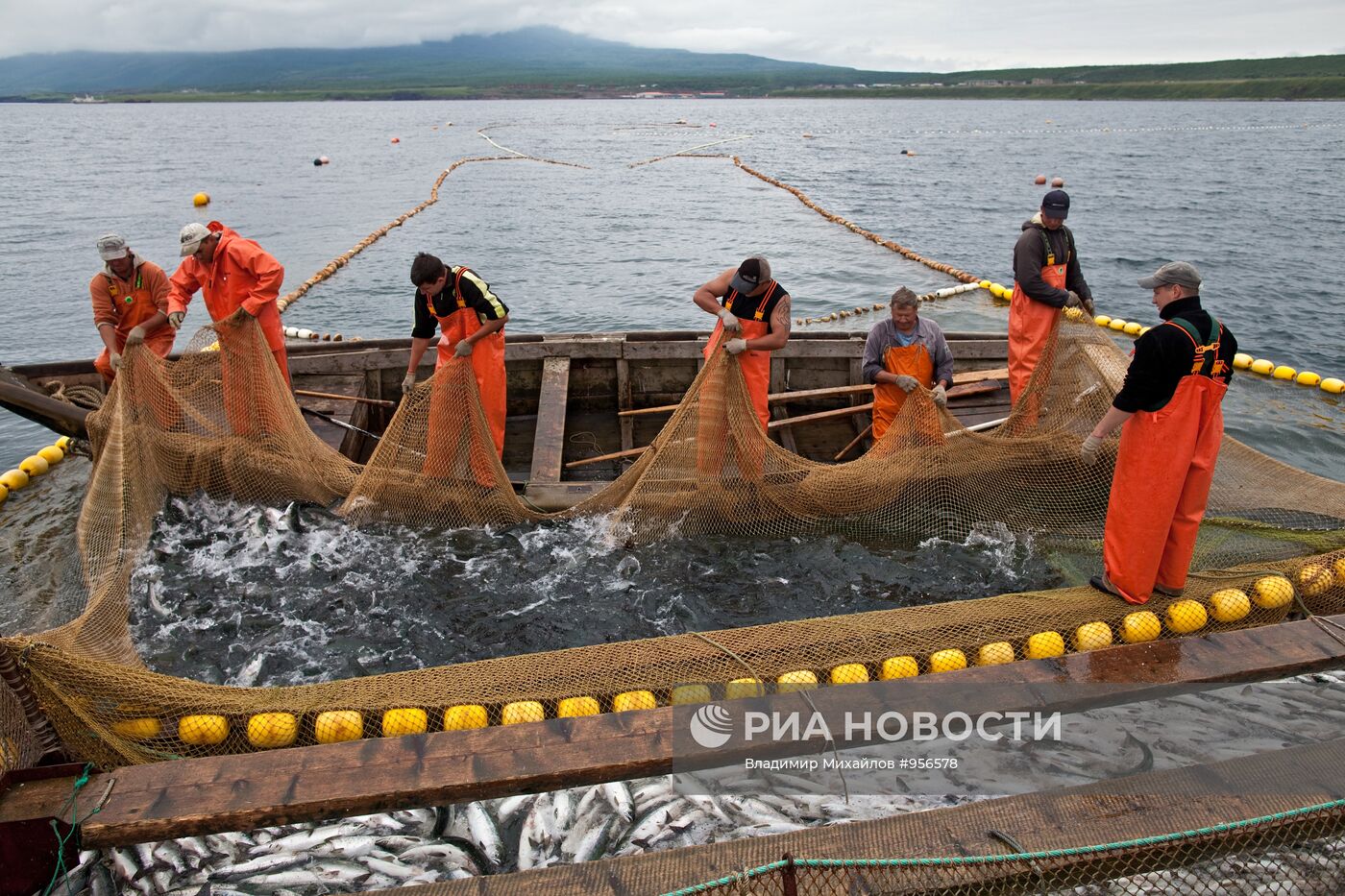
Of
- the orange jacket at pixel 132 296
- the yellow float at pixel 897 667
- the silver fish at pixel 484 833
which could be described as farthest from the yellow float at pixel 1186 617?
the orange jacket at pixel 132 296

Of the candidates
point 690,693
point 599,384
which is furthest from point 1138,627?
point 599,384

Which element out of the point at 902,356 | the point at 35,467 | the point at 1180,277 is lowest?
the point at 35,467

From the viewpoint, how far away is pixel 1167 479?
4355mm

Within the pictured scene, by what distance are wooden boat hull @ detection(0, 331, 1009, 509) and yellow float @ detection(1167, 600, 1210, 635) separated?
337 cm

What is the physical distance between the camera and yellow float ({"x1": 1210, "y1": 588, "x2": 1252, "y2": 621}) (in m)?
4.79

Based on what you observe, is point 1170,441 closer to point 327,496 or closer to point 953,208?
point 327,496

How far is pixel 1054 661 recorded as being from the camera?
13.3 feet

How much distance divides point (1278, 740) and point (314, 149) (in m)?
61.3

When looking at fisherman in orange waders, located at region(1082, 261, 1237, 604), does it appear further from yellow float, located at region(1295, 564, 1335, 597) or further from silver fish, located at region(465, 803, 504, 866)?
silver fish, located at region(465, 803, 504, 866)

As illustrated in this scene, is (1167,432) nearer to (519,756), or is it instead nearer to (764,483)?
(764,483)

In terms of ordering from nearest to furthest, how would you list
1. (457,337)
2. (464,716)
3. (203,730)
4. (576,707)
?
(203,730) < (464,716) < (576,707) < (457,337)

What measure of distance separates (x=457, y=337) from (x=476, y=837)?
13.4 ft

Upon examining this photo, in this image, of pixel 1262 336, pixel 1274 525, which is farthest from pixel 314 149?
pixel 1274 525

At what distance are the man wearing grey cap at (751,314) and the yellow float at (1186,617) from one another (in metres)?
2.82
